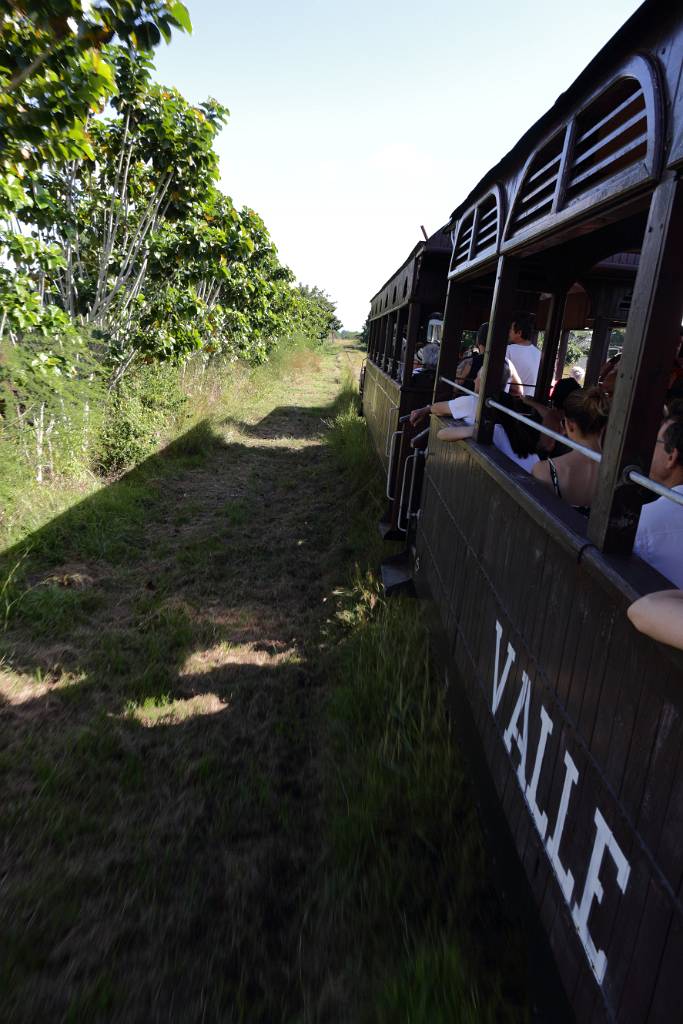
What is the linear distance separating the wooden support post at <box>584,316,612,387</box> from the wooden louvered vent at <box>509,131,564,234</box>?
2735mm

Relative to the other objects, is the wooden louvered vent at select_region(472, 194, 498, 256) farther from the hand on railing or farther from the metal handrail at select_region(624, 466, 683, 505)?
the metal handrail at select_region(624, 466, 683, 505)

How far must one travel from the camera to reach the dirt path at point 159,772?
2.17 m

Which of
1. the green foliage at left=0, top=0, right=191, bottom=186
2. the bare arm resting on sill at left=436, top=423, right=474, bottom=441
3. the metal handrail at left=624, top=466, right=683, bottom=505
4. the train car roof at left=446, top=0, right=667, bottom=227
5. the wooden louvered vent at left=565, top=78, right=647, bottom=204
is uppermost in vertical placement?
the green foliage at left=0, top=0, right=191, bottom=186

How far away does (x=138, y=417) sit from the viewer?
8.44 meters

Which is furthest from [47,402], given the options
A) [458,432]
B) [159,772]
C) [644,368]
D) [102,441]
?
[644,368]

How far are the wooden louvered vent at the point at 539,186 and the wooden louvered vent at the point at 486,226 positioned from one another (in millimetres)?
438

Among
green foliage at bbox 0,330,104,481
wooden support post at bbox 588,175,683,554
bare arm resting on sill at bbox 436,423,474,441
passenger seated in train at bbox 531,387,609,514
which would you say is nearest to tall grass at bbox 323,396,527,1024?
bare arm resting on sill at bbox 436,423,474,441

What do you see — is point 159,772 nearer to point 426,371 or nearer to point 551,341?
point 551,341

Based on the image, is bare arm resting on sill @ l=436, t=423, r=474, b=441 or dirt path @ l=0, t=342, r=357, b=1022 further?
bare arm resting on sill @ l=436, t=423, r=474, b=441

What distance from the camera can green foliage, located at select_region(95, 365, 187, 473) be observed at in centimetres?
801

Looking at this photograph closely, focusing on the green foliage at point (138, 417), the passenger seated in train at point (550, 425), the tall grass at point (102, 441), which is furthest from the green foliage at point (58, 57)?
the green foliage at point (138, 417)

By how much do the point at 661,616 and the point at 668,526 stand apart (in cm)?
52

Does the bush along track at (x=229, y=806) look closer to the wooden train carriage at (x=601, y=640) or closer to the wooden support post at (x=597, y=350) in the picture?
the wooden train carriage at (x=601, y=640)

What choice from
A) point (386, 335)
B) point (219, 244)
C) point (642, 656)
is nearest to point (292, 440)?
point (386, 335)
